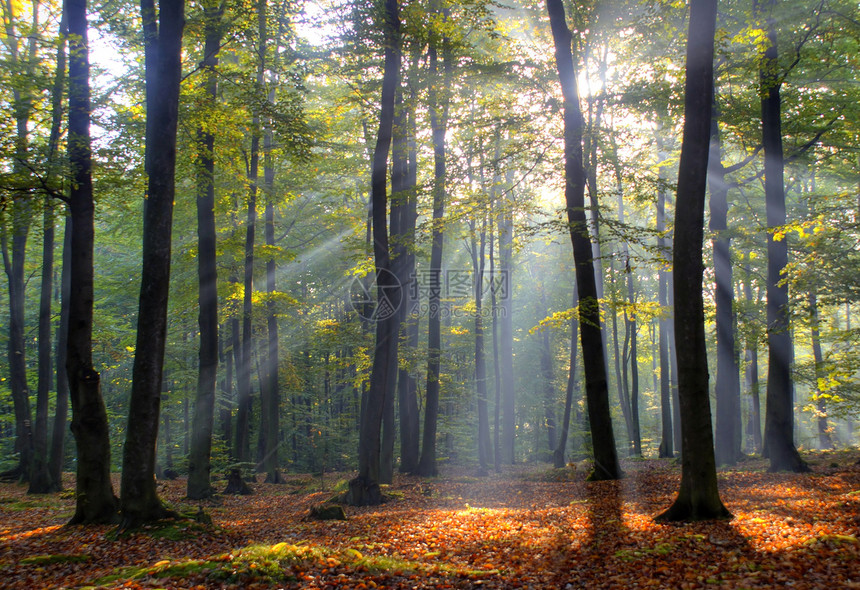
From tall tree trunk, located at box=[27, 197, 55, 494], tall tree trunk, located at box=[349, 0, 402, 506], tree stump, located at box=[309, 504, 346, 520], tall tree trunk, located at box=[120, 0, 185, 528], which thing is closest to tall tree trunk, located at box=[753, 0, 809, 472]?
tall tree trunk, located at box=[349, 0, 402, 506]

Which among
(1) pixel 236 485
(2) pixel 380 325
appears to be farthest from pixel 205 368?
(2) pixel 380 325

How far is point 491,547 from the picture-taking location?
582cm

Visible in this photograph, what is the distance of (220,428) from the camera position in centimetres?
2438

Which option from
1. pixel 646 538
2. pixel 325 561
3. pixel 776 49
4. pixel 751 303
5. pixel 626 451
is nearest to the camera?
pixel 325 561

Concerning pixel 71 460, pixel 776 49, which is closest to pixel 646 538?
pixel 776 49

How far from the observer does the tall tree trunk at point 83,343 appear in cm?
707

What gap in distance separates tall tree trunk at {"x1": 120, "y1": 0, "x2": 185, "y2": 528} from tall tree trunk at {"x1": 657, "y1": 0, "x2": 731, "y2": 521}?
6.88m

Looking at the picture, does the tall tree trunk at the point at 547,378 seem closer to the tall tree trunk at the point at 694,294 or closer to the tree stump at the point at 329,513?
the tree stump at the point at 329,513

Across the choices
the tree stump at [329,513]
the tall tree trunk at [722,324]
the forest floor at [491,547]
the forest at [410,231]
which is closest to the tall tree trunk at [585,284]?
the forest at [410,231]

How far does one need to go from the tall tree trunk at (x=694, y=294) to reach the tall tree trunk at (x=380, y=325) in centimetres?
558

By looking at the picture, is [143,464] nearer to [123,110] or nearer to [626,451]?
[123,110]

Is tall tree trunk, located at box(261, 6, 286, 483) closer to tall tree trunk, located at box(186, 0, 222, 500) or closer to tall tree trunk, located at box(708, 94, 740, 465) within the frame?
tall tree trunk, located at box(186, 0, 222, 500)

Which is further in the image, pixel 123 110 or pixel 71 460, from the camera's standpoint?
pixel 71 460

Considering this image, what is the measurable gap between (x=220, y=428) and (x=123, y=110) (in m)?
18.6
